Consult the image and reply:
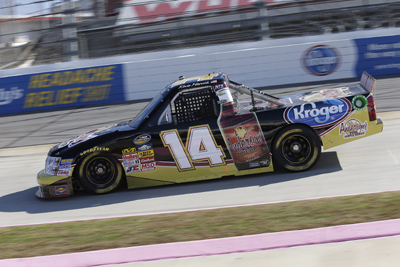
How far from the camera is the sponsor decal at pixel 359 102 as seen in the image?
6.18 meters

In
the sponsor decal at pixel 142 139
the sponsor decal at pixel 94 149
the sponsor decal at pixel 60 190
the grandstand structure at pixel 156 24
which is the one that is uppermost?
the grandstand structure at pixel 156 24

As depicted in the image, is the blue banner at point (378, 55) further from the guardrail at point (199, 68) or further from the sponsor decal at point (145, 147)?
the sponsor decal at point (145, 147)

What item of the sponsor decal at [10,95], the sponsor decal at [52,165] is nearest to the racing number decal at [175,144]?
the sponsor decal at [52,165]

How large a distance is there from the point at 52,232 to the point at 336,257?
9.95 feet

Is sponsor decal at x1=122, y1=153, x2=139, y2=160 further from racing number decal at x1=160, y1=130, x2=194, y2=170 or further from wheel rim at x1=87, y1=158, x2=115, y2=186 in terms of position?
racing number decal at x1=160, y1=130, x2=194, y2=170

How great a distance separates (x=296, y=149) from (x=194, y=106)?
5.00 feet

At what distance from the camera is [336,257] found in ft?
12.5

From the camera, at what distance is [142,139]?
6098 mm

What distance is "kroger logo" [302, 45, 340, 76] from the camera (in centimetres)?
1368

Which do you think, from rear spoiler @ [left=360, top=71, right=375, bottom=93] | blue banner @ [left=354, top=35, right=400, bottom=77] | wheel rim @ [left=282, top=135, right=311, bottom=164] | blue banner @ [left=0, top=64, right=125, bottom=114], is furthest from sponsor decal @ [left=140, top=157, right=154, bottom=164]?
blue banner @ [left=354, top=35, right=400, bottom=77]

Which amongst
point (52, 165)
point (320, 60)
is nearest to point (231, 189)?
point (52, 165)

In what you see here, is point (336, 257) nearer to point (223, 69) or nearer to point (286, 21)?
point (223, 69)

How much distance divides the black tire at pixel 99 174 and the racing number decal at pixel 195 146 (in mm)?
799

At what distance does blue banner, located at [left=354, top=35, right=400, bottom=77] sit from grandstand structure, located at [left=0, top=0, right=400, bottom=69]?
1.10m
